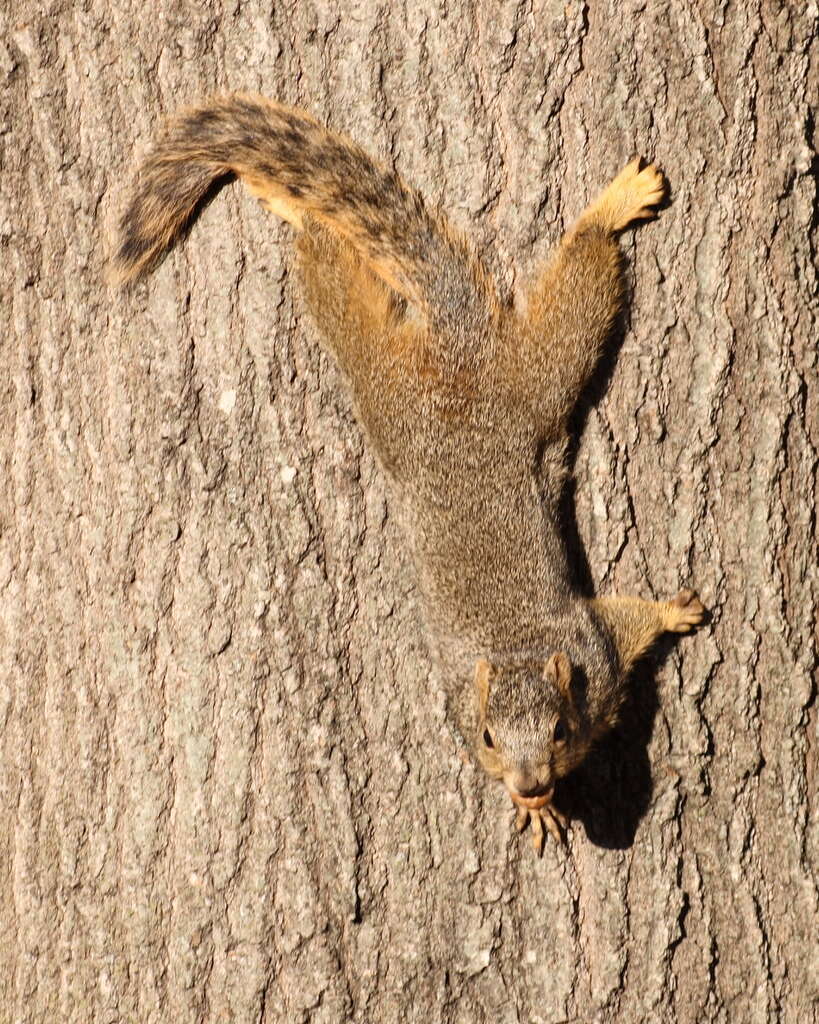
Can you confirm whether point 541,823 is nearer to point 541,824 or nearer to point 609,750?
point 541,824

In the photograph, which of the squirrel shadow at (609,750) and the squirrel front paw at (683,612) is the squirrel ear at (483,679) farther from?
the squirrel front paw at (683,612)

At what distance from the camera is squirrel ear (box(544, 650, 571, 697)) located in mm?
2371

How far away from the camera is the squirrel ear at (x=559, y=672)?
2.37m

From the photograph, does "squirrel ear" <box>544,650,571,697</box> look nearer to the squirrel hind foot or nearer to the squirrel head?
the squirrel head

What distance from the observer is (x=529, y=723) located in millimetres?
2309

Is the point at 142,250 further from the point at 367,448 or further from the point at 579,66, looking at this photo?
the point at 579,66

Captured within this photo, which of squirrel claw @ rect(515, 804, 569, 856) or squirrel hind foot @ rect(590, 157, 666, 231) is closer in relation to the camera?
squirrel hind foot @ rect(590, 157, 666, 231)

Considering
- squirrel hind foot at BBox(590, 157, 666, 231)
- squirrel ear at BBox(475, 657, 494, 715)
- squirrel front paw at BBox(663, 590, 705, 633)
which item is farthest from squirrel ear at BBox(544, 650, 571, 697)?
squirrel hind foot at BBox(590, 157, 666, 231)

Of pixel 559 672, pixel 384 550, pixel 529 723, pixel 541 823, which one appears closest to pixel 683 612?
pixel 559 672

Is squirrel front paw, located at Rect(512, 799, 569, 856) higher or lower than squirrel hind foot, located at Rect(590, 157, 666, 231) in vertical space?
lower

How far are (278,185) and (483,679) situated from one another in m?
1.23

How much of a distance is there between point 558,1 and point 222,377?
1100mm

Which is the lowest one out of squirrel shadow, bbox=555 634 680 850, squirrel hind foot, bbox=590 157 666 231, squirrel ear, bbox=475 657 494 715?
squirrel shadow, bbox=555 634 680 850

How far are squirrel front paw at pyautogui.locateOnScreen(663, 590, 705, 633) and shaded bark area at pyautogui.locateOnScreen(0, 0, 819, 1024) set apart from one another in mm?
43
